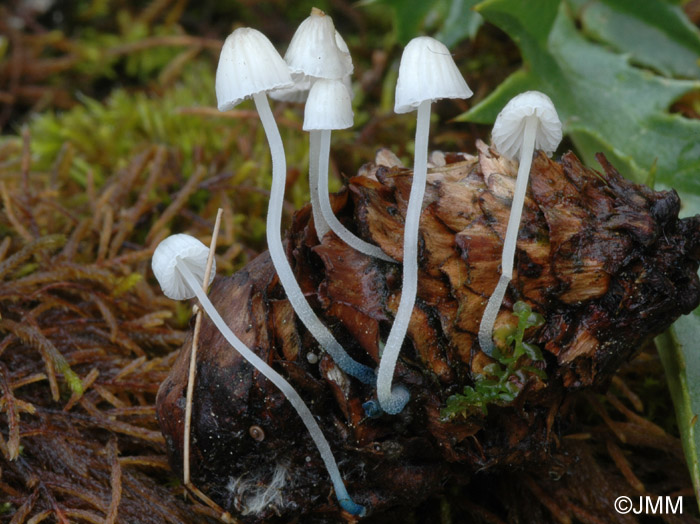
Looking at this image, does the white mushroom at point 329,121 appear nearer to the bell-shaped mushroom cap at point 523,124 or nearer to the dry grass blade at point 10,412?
the bell-shaped mushroom cap at point 523,124

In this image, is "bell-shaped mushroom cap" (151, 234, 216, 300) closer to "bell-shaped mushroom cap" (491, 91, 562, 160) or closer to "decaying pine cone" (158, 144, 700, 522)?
"decaying pine cone" (158, 144, 700, 522)

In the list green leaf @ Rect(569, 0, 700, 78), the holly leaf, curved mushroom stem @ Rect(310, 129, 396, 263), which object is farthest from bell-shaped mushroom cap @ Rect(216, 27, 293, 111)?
green leaf @ Rect(569, 0, 700, 78)

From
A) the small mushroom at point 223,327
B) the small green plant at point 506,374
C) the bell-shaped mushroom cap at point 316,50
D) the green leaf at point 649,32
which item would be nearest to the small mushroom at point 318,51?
the bell-shaped mushroom cap at point 316,50

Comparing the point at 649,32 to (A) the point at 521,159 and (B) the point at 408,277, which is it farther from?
(B) the point at 408,277

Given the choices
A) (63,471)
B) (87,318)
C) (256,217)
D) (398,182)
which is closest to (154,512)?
(63,471)

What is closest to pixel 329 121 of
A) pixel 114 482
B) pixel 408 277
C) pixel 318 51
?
pixel 318 51

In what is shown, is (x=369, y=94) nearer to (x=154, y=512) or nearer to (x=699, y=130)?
(x=699, y=130)
